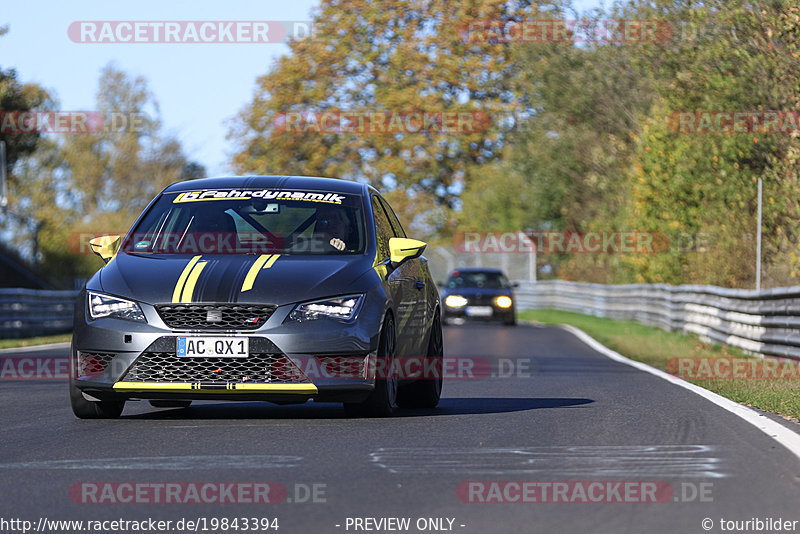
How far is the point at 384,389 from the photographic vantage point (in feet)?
31.4

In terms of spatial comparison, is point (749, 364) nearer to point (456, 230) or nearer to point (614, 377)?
point (614, 377)

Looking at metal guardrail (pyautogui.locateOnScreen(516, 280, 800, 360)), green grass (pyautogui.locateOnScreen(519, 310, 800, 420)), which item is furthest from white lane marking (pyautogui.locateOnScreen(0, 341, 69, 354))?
metal guardrail (pyautogui.locateOnScreen(516, 280, 800, 360))

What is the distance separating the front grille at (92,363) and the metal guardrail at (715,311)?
366 inches

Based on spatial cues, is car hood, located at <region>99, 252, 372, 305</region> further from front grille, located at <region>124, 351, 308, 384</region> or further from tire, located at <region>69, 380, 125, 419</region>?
tire, located at <region>69, 380, 125, 419</region>

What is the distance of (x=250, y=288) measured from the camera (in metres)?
9.13

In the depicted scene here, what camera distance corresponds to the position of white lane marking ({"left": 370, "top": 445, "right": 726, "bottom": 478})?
7066 mm

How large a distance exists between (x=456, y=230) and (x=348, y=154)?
20.6ft

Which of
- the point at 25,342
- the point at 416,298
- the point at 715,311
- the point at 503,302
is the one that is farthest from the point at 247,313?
the point at 503,302

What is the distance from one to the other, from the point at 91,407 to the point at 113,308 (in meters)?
0.84

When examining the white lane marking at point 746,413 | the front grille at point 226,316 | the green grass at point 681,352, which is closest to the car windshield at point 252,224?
the front grille at point 226,316

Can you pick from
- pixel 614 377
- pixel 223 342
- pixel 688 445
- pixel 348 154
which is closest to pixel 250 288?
pixel 223 342

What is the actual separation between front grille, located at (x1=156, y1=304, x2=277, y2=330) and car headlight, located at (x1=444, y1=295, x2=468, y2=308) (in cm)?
2604

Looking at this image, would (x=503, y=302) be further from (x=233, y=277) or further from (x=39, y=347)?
(x=233, y=277)

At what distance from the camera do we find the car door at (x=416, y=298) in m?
10.6
